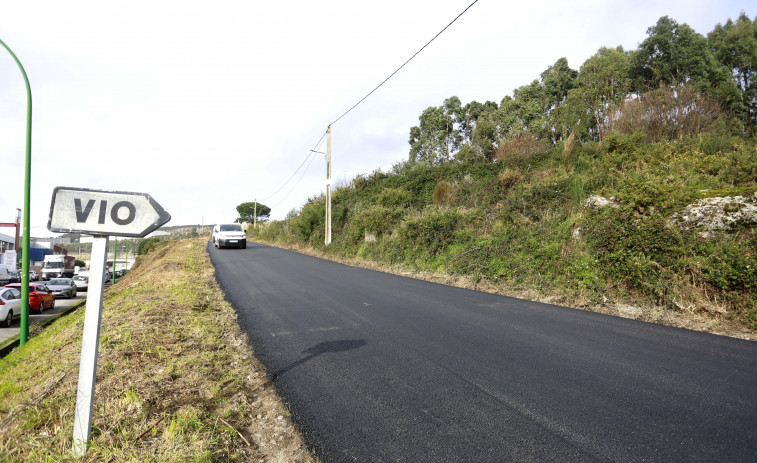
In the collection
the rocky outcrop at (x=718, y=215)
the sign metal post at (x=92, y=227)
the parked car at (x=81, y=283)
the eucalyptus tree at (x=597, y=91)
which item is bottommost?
the parked car at (x=81, y=283)

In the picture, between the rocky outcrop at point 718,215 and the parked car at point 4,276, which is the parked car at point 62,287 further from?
the rocky outcrop at point 718,215

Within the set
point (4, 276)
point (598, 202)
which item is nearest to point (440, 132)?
point (598, 202)

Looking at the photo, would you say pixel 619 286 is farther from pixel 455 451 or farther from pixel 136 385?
pixel 136 385

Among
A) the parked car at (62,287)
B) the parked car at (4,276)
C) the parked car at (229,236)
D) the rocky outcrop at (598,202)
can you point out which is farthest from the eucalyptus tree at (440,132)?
the parked car at (4,276)

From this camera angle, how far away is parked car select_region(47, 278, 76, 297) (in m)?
29.4

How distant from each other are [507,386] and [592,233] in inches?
244

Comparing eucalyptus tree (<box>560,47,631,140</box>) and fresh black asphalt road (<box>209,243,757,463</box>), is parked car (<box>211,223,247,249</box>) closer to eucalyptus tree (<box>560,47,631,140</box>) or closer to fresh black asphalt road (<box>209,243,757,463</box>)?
fresh black asphalt road (<box>209,243,757,463</box>)

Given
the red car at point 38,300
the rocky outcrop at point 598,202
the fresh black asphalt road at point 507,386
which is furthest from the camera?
the red car at point 38,300

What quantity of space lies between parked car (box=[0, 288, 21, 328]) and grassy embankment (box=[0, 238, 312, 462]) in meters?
16.5

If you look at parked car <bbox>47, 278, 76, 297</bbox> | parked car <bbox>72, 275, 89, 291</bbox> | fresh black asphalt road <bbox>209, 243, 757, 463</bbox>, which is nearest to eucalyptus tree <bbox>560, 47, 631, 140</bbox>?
fresh black asphalt road <bbox>209, 243, 757, 463</bbox>

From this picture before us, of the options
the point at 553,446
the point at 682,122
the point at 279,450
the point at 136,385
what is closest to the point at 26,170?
the point at 136,385

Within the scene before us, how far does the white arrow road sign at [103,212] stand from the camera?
88.2 inches

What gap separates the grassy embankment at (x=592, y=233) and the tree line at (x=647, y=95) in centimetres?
224

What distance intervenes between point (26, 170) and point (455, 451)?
13527 millimetres
